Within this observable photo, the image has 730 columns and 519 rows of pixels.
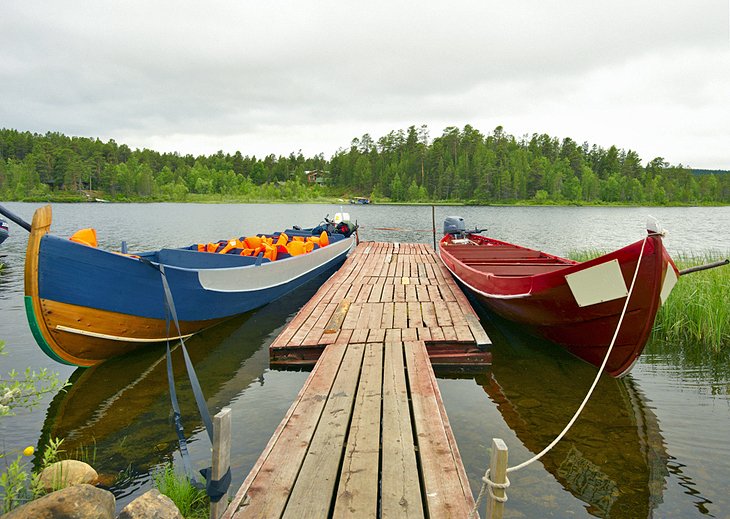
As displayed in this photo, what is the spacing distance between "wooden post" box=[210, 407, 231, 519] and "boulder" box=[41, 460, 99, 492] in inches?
59.9

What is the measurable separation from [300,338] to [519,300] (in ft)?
10.6

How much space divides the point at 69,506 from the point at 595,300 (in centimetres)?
526

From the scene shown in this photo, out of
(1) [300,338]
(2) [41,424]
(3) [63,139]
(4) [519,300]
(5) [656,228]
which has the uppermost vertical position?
(3) [63,139]

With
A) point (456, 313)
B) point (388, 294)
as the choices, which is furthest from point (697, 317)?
point (388, 294)

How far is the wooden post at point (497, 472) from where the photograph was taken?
1984 millimetres

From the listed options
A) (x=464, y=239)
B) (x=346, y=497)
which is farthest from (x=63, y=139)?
(x=346, y=497)

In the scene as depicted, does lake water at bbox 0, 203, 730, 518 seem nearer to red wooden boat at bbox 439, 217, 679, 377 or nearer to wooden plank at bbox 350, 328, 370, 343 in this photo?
red wooden boat at bbox 439, 217, 679, 377

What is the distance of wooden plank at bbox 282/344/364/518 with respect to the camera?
263cm

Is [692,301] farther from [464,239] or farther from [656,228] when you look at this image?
[464,239]

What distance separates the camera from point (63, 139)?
124 metres

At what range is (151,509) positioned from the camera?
2789 mm

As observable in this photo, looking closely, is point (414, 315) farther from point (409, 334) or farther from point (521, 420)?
point (521, 420)

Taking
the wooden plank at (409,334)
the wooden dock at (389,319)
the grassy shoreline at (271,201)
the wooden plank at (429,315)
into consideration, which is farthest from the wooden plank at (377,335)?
the grassy shoreline at (271,201)

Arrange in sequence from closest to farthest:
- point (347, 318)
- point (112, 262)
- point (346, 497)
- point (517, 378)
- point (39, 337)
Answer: point (346, 497) → point (39, 337) → point (112, 262) → point (517, 378) → point (347, 318)
